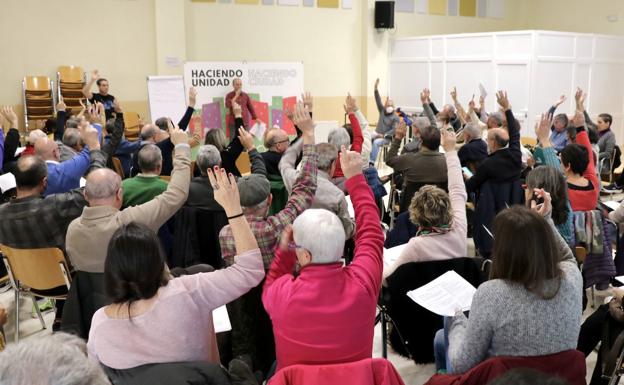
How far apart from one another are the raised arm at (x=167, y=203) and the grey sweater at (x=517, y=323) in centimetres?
169

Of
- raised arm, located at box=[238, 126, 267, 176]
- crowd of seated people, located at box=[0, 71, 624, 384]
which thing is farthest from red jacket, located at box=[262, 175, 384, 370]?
raised arm, located at box=[238, 126, 267, 176]

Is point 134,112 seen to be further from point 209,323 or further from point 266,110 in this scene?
point 209,323

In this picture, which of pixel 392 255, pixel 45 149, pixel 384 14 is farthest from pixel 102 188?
pixel 384 14

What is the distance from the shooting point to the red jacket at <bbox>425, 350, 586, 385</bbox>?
1.98 meters

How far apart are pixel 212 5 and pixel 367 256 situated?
10483 mm

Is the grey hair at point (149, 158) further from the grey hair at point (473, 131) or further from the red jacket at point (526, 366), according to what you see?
the grey hair at point (473, 131)

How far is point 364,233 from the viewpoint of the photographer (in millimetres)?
2355

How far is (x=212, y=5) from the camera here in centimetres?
1170

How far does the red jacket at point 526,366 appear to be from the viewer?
1980 mm

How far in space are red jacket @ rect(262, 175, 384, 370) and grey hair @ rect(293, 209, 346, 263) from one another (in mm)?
36

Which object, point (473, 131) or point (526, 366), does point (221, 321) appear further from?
point (473, 131)

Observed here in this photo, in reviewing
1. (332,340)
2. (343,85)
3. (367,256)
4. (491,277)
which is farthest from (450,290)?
(343,85)

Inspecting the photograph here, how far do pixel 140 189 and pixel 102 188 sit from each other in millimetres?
959

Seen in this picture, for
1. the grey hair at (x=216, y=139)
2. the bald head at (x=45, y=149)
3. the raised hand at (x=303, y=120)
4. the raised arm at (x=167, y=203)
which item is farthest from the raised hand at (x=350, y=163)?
the bald head at (x=45, y=149)
